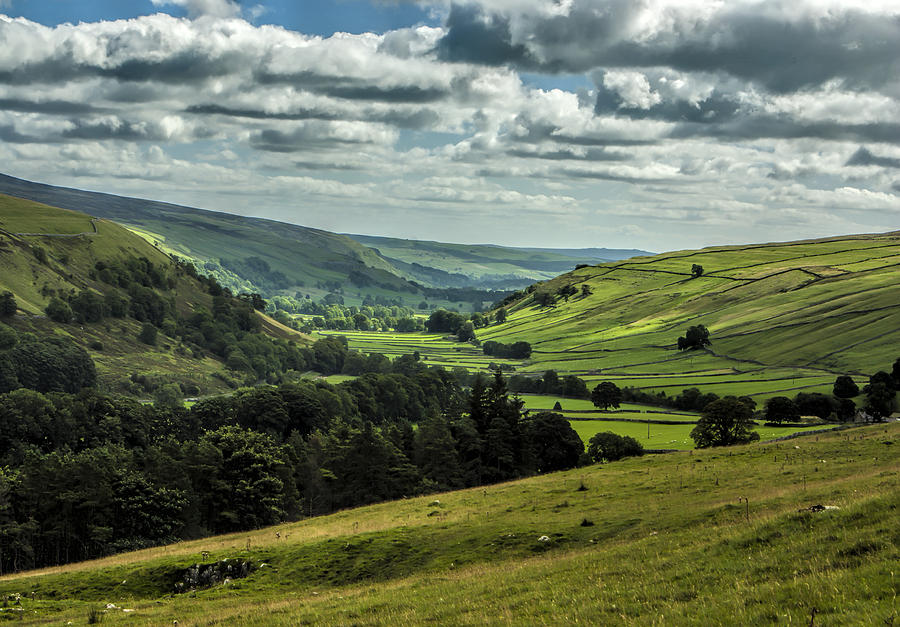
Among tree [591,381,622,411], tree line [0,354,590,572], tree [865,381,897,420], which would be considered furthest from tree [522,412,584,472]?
tree [591,381,622,411]

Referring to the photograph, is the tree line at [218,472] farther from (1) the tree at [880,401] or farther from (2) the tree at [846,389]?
(2) the tree at [846,389]

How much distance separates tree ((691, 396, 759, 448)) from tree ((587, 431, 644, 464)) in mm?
9639

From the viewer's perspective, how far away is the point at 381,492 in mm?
98250

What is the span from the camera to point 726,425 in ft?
343

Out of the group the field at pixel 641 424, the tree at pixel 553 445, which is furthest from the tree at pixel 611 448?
the field at pixel 641 424

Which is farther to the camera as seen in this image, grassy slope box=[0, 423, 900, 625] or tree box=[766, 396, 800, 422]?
tree box=[766, 396, 800, 422]

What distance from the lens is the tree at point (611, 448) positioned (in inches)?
4313

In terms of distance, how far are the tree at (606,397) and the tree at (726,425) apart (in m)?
73.0

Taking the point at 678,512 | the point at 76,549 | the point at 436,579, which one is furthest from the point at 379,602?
the point at 76,549

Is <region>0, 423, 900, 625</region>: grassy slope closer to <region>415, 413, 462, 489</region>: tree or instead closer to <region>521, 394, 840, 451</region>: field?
<region>415, 413, 462, 489</region>: tree

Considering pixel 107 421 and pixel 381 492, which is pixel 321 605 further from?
pixel 107 421

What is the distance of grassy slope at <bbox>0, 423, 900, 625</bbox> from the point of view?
20.4 metres

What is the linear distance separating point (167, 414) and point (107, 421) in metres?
19.4

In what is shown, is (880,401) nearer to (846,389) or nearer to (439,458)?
(846,389)
